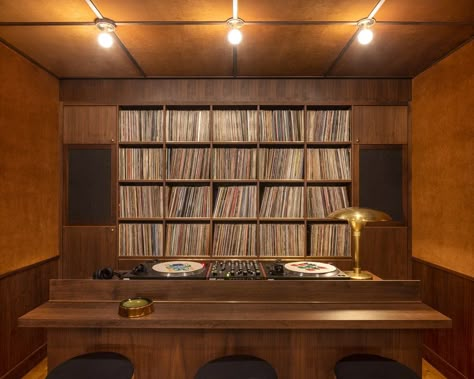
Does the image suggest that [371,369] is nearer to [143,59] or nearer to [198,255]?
[198,255]

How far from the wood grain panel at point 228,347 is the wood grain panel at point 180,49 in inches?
69.9

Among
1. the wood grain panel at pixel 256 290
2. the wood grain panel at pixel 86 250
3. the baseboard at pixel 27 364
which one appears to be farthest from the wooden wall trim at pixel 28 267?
the wood grain panel at pixel 256 290

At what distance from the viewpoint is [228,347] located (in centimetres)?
159

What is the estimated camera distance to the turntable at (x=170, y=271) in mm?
1769

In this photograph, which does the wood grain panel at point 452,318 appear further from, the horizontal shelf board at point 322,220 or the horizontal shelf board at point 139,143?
the horizontal shelf board at point 139,143

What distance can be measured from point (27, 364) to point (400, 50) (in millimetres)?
3679

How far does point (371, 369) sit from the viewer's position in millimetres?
1367

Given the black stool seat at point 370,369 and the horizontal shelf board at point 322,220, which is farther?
the horizontal shelf board at point 322,220

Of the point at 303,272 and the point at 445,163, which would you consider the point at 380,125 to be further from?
the point at 303,272

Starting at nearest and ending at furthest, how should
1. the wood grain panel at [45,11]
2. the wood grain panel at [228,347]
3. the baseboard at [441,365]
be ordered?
the wood grain panel at [228,347]
the wood grain panel at [45,11]
the baseboard at [441,365]

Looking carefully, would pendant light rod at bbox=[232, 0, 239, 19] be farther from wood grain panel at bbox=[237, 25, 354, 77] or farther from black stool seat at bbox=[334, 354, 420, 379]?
black stool seat at bbox=[334, 354, 420, 379]

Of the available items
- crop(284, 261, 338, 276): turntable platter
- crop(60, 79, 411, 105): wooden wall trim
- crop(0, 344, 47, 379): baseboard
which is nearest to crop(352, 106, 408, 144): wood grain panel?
crop(60, 79, 411, 105): wooden wall trim

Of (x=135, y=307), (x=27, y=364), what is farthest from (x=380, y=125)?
(x=27, y=364)

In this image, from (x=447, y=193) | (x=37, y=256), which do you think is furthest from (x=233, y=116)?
(x=37, y=256)
